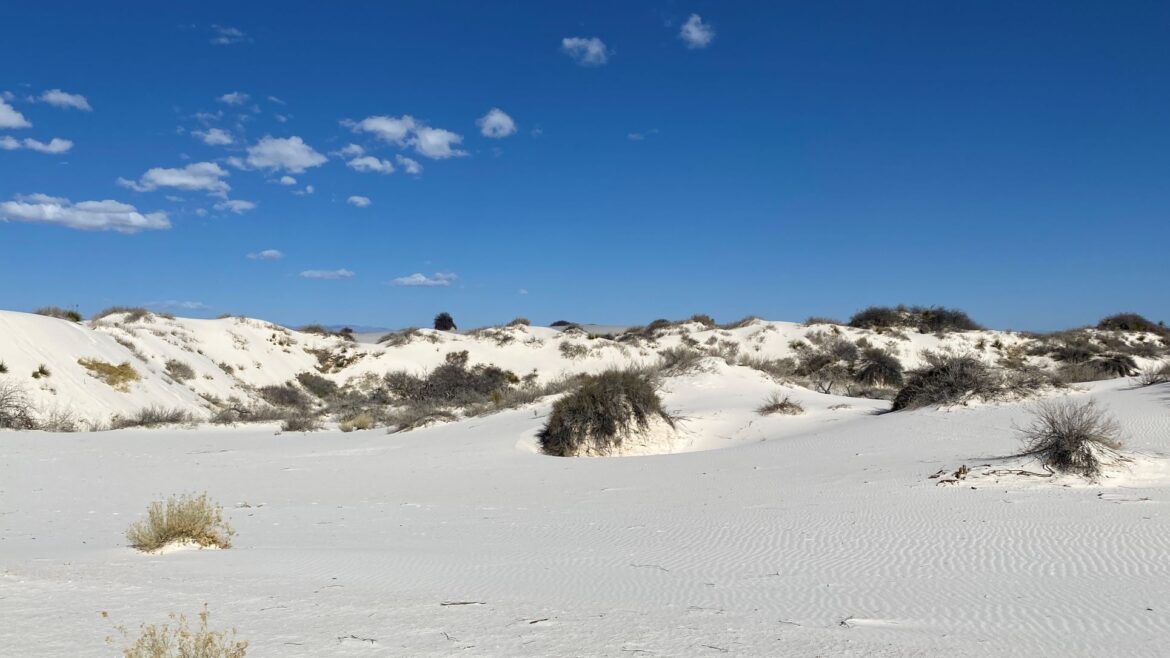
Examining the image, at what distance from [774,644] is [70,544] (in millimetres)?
6491

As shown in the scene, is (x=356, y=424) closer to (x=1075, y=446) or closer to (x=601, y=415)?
(x=601, y=415)

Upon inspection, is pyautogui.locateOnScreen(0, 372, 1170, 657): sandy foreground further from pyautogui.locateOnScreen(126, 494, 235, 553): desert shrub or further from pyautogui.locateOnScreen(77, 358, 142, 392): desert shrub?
pyautogui.locateOnScreen(77, 358, 142, 392): desert shrub

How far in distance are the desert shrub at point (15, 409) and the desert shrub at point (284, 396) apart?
27.4ft

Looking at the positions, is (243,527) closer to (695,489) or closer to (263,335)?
(695,489)

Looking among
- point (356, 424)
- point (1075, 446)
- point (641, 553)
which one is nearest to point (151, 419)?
point (356, 424)

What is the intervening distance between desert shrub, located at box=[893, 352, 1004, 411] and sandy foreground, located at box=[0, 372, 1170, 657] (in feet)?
2.16

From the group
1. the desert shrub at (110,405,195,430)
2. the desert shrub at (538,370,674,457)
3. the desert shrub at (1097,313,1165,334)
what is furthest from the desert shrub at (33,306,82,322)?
the desert shrub at (1097,313,1165,334)

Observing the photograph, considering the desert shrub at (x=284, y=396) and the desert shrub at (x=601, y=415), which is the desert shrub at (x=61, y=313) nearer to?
the desert shrub at (x=284, y=396)

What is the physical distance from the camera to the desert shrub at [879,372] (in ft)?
87.0

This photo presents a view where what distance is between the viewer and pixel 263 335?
33.4 meters

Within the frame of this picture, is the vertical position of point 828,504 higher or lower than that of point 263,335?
lower

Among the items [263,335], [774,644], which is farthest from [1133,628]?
[263,335]

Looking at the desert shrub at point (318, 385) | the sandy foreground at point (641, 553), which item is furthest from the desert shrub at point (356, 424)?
the desert shrub at point (318, 385)

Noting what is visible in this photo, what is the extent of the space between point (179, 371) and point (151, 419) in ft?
24.0
